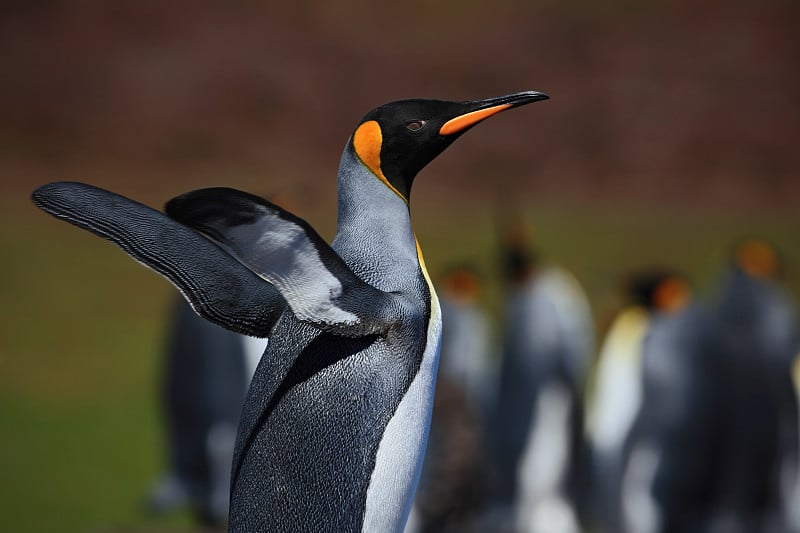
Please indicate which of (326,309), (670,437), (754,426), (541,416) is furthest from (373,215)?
(541,416)

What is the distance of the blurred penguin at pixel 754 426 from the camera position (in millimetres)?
3176

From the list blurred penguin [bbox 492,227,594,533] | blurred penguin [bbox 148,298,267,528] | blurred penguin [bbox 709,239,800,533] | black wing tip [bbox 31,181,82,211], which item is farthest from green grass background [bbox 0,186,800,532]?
black wing tip [bbox 31,181,82,211]

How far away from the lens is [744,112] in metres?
11.6

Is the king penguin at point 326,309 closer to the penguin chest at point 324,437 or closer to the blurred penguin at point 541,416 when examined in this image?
the penguin chest at point 324,437

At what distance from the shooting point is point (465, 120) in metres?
1.30

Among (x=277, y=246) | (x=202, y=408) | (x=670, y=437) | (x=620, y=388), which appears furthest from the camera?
(x=620, y=388)

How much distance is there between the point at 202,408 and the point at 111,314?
402 cm

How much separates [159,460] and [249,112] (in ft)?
22.0

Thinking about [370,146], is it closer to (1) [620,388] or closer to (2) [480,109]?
(2) [480,109]

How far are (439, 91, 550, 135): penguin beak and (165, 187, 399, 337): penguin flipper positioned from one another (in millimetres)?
252

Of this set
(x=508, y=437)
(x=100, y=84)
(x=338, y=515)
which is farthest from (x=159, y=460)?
(x=100, y=84)

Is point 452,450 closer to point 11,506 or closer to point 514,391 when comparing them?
Answer: point 514,391

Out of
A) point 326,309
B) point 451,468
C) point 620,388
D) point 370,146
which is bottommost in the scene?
point 451,468

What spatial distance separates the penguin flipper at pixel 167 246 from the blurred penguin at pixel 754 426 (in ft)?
7.41
